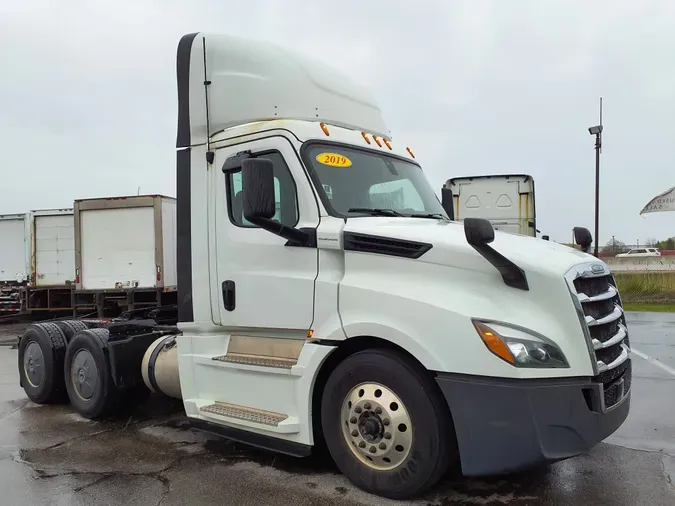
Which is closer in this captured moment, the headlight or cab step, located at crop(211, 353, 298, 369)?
the headlight

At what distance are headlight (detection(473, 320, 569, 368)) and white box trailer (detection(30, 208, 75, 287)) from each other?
14.9 metres

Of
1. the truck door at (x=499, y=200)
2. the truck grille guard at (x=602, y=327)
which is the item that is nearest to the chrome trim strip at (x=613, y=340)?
the truck grille guard at (x=602, y=327)

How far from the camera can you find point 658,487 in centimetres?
397

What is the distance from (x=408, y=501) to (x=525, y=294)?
1589mm

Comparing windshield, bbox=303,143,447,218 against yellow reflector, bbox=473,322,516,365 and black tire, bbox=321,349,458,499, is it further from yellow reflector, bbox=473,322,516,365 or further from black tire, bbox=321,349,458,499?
yellow reflector, bbox=473,322,516,365

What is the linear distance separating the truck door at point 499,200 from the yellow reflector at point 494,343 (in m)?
9.33

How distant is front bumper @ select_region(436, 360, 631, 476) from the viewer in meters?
3.28

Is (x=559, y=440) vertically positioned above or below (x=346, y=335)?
below

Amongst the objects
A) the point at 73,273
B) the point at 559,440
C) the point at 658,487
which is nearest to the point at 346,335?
the point at 559,440

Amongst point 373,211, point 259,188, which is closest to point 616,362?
A: point 373,211

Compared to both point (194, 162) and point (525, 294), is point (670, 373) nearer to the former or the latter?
point (525, 294)

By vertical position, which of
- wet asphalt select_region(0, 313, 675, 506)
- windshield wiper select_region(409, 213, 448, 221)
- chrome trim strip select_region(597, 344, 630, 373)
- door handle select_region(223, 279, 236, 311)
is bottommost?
wet asphalt select_region(0, 313, 675, 506)

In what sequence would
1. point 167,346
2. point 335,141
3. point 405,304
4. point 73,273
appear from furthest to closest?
point 73,273 < point 167,346 < point 335,141 < point 405,304

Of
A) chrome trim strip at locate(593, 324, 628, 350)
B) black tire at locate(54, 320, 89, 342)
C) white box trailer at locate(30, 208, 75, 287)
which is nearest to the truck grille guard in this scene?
chrome trim strip at locate(593, 324, 628, 350)
